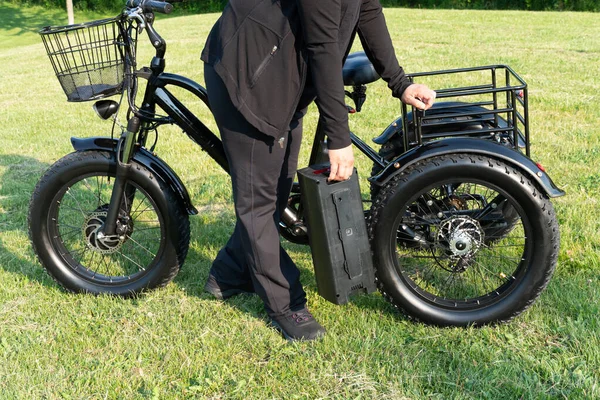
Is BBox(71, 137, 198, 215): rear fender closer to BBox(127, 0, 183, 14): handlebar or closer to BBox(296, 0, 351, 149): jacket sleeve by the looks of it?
BBox(127, 0, 183, 14): handlebar

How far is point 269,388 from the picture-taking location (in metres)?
2.70

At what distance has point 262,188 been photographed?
286 centimetres

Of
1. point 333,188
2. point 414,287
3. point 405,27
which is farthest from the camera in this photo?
point 405,27

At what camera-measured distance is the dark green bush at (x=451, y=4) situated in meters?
25.1

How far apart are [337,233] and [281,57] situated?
854 millimetres

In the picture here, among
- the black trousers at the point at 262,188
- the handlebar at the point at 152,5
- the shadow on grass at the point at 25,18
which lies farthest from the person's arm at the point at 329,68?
the shadow on grass at the point at 25,18

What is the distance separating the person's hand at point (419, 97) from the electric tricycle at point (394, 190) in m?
0.06

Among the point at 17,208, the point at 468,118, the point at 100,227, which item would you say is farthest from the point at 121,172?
the point at 17,208

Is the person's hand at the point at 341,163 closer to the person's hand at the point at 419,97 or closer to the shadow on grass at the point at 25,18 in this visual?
the person's hand at the point at 419,97

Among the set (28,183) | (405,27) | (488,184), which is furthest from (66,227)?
(405,27)

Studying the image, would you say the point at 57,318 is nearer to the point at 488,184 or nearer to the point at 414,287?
the point at 414,287

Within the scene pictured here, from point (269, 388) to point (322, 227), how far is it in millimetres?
750

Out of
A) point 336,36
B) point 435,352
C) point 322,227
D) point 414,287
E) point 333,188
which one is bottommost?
point 435,352

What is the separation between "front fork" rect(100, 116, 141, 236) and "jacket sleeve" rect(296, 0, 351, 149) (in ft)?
3.73
